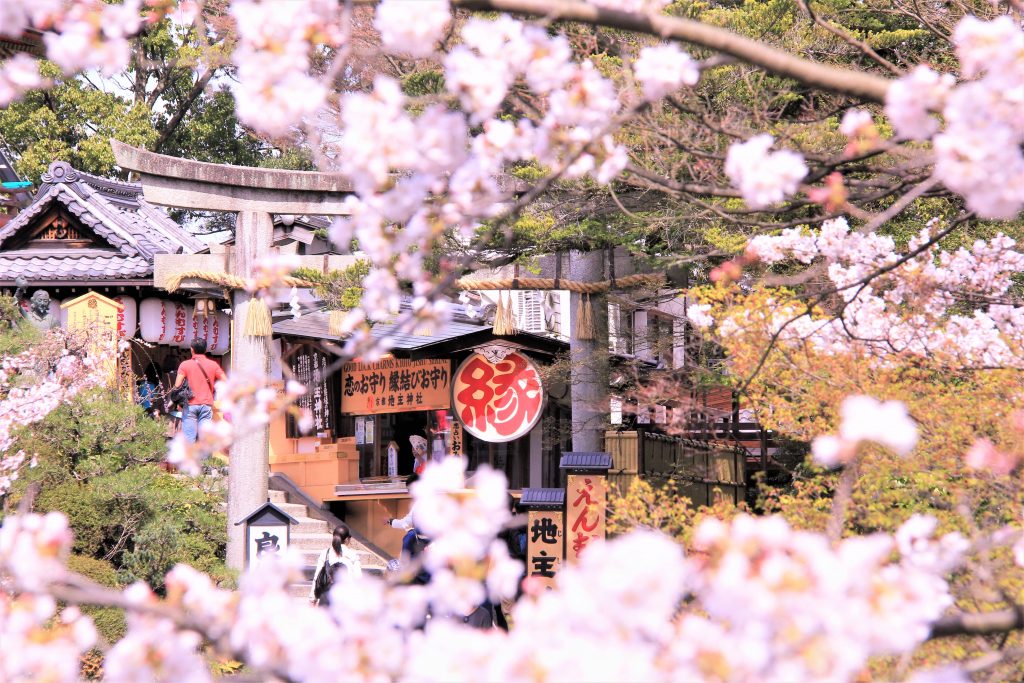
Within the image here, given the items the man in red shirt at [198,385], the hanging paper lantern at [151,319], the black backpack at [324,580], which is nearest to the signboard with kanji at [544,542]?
the black backpack at [324,580]

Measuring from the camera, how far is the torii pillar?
12.2 metres

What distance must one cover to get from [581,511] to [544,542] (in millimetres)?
545

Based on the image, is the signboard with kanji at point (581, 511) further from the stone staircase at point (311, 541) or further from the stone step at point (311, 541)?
the stone step at point (311, 541)

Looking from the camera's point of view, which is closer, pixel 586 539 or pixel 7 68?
pixel 7 68

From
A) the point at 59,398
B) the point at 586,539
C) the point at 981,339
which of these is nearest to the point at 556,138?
the point at 981,339

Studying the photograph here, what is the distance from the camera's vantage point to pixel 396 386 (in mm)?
→ 16781

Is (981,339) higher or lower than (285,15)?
lower

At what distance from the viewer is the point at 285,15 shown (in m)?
3.15

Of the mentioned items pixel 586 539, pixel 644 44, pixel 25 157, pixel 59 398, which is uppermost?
pixel 25 157

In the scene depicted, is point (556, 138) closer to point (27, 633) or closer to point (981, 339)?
point (27, 633)

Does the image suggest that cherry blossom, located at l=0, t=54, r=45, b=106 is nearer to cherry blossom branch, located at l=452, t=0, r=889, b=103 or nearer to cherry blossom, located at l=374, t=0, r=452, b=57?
cherry blossom, located at l=374, t=0, r=452, b=57

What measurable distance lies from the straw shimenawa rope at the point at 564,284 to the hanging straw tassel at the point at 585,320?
0.67 ft

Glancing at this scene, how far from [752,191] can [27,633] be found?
229cm

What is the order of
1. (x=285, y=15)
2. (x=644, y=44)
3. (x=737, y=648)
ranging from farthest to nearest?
1. (x=644, y=44)
2. (x=285, y=15)
3. (x=737, y=648)
